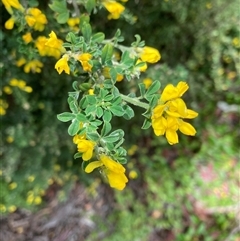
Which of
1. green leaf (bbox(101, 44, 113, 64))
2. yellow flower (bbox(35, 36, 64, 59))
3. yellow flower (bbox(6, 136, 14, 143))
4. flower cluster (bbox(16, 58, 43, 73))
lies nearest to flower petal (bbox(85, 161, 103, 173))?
green leaf (bbox(101, 44, 113, 64))

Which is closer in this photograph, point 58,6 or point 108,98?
point 108,98

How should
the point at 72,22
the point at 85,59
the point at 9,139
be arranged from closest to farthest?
the point at 85,59 → the point at 72,22 → the point at 9,139

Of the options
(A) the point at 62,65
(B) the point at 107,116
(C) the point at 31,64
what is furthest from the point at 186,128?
(C) the point at 31,64

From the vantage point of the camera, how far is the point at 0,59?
3.91ft

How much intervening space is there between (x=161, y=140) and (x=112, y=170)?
1.21m

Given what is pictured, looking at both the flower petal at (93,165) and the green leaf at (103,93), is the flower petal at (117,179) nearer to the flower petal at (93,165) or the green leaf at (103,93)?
the flower petal at (93,165)

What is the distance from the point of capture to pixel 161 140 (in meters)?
1.90

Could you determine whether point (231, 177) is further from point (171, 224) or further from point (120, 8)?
point (120, 8)

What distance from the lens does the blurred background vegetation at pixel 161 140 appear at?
4.53 feet

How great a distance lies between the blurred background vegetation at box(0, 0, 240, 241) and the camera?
1380 millimetres

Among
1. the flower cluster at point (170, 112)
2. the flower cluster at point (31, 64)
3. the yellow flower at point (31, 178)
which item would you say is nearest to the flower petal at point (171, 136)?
the flower cluster at point (170, 112)

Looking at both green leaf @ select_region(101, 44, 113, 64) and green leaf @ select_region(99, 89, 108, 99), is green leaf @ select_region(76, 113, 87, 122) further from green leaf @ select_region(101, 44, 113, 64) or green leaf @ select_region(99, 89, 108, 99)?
green leaf @ select_region(101, 44, 113, 64)

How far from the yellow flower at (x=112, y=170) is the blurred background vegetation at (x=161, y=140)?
17.1 inches

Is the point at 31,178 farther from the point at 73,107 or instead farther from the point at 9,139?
the point at 73,107
